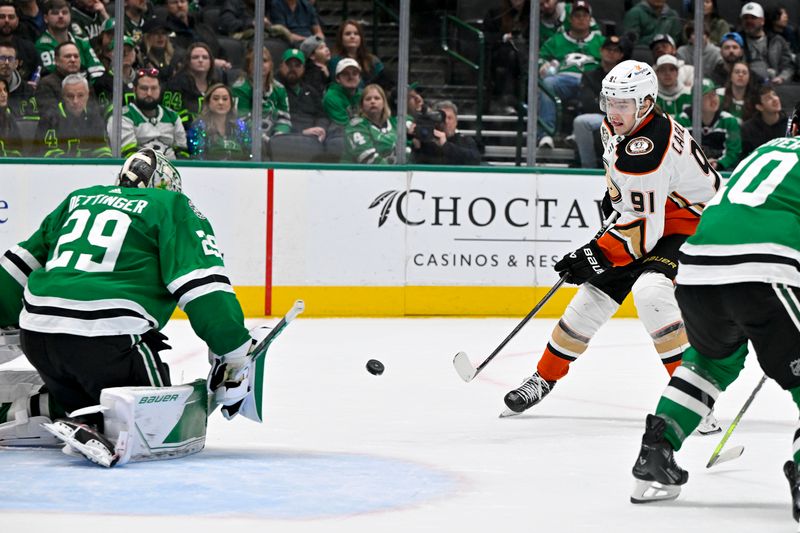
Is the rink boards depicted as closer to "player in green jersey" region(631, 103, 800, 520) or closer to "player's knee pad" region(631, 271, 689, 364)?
"player's knee pad" region(631, 271, 689, 364)

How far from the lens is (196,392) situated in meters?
4.00

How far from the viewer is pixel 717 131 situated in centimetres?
886

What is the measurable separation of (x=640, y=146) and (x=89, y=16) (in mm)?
4346

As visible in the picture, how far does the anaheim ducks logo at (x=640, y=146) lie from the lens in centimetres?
479

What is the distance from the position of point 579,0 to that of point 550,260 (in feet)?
5.30

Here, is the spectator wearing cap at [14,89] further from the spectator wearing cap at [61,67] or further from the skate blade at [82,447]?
the skate blade at [82,447]

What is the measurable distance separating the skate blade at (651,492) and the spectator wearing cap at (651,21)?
571 cm

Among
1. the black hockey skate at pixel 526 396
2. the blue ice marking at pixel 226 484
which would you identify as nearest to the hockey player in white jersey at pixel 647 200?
the black hockey skate at pixel 526 396

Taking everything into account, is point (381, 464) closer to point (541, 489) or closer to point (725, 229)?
point (541, 489)

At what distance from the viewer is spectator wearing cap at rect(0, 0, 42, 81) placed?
8.06 meters

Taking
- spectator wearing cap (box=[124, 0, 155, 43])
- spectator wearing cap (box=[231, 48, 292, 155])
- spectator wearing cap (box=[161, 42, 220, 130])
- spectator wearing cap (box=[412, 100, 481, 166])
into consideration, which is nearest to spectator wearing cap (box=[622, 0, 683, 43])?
spectator wearing cap (box=[412, 100, 481, 166])

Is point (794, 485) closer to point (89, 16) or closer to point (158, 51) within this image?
point (158, 51)

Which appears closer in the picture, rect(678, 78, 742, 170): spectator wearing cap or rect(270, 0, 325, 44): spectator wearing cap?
rect(270, 0, 325, 44): spectator wearing cap

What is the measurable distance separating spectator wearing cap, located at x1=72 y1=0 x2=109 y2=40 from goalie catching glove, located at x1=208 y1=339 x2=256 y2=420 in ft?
14.8
